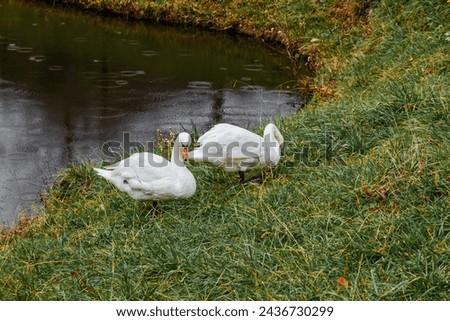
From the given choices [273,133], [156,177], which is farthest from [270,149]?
[156,177]

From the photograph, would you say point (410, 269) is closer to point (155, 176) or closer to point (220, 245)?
point (220, 245)

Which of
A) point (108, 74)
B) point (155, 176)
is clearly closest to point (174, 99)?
point (108, 74)

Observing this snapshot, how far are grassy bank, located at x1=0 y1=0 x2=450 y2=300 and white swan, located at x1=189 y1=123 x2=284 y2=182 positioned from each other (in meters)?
0.21

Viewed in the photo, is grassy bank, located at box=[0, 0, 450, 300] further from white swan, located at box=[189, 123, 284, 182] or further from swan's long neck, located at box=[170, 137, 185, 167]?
swan's long neck, located at box=[170, 137, 185, 167]

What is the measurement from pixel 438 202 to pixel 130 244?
7.80ft

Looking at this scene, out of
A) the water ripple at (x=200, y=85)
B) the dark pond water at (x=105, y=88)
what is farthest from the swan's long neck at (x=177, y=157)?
the water ripple at (x=200, y=85)

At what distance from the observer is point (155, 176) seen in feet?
19.7

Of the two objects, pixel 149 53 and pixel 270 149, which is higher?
pixel 270 149

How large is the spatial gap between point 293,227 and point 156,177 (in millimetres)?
1475

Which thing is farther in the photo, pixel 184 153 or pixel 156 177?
pixel 184 153

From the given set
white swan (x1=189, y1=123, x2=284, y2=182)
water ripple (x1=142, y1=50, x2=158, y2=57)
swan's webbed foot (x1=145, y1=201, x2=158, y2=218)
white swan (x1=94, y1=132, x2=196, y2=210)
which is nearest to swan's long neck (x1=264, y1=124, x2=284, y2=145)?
white swan (x1=189, y1=123, x2=284, y2=182)

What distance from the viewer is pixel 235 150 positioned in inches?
252

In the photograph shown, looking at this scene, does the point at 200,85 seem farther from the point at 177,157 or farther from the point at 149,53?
the point at 177,157

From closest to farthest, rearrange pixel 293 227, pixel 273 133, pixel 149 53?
pixel 293 227 → pixel 273 133 → pixel 149 53
